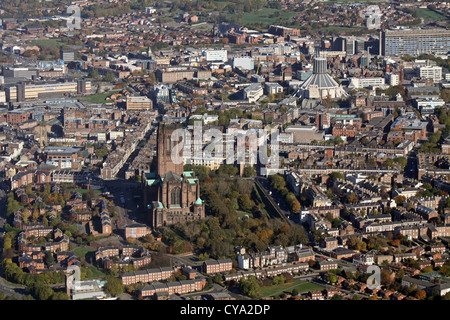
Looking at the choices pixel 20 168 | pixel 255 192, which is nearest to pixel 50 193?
pixel 20 168

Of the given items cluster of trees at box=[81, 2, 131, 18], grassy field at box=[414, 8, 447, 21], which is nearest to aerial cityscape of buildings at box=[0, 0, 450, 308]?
grassy field at box=[414, 8, 447, 21]

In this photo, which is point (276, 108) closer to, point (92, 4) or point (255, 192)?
point (255, 192)

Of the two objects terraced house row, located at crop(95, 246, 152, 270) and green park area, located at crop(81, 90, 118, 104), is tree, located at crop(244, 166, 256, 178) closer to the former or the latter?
terraced house row, located at crop(95, 246, 152, 270)

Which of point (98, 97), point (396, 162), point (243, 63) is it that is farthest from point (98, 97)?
point (396, 162)

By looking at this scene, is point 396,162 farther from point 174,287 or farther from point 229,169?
point 174,287

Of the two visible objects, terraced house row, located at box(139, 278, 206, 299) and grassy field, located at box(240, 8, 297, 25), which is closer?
terraced house row, located at box(139, 278, 206, 299)

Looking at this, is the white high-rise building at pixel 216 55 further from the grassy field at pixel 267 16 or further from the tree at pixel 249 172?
the tree at pixel 249 172
